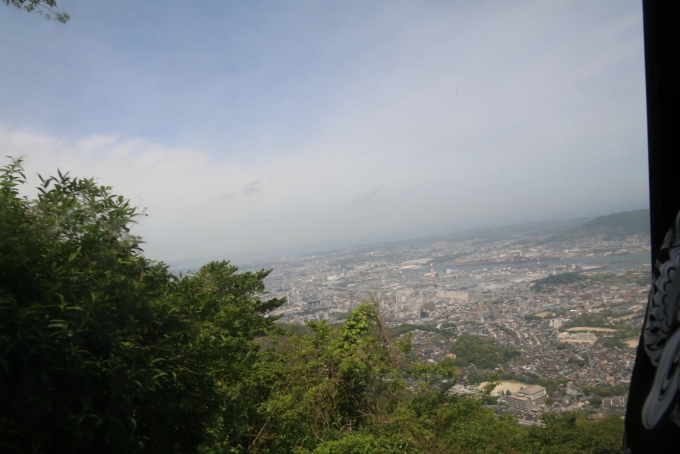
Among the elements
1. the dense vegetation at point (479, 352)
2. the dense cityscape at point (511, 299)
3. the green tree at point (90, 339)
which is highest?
the green tree at point (90, 339)

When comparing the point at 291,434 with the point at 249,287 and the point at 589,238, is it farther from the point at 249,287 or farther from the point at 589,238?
the point at 589,238

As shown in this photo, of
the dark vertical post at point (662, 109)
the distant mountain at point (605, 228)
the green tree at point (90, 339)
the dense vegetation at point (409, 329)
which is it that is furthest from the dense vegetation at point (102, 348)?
the dense vegetation at point (409, 329)

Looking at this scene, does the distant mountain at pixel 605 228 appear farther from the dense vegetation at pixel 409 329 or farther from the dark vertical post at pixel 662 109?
the dense vegetation at pixel 409 329

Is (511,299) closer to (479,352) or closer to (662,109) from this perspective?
(479,352)

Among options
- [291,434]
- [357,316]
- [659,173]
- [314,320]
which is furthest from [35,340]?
[314,320]

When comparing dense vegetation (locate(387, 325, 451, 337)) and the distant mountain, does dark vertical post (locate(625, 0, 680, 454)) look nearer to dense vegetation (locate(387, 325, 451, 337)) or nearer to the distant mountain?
the distant mountain
